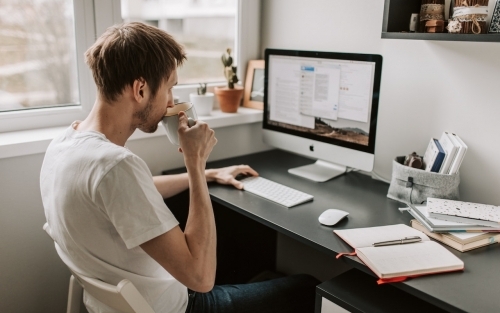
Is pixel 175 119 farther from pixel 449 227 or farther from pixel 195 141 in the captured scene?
pixel 449 227

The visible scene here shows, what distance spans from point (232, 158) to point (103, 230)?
110cm

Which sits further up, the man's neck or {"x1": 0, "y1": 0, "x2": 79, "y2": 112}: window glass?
{"x1": 0, "y1": 0, "x2": 79, "y2": 112}: window glass

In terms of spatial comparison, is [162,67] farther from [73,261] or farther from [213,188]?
[213,188]

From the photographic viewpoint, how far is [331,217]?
144 centimetres

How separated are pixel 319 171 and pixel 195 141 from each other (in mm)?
769

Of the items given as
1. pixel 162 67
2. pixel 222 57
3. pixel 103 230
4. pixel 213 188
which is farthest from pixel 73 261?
pixel 222 57

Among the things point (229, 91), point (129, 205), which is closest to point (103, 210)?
point (129, 205)

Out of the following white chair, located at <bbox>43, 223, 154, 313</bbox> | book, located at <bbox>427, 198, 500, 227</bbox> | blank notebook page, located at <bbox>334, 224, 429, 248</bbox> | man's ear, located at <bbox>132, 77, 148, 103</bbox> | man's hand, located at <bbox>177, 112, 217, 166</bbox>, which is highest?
man's ear, located at <bbox>132, 77, 148, 103</bbox>

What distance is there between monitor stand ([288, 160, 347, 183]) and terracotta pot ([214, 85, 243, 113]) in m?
0.44

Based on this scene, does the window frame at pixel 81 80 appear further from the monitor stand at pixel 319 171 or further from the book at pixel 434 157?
the book at pixel 434 157

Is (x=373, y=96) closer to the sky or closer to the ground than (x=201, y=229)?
closer to the sky

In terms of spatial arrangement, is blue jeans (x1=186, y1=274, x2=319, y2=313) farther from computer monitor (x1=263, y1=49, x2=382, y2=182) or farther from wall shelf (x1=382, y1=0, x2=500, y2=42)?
wall shelf (x1=382, y1=0, x2=500, y2=42)

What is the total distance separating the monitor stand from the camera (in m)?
1.89

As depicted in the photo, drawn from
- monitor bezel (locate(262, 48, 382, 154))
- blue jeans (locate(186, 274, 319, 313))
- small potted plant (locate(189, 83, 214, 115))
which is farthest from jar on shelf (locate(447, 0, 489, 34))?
small potted plant (locate(189, 83, 214, 115))
